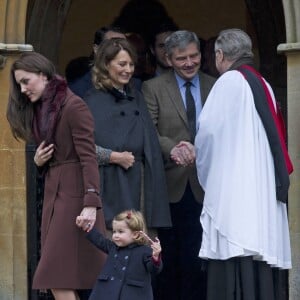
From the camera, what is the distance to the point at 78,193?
34.8 feet

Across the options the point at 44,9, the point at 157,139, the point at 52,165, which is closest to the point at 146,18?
the point at 44,9

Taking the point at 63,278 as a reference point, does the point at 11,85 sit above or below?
above

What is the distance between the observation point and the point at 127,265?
10.3 metres

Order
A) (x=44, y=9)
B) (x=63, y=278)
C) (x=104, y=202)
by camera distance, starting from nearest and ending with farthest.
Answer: (x=63, y=278)
(x=104, y=202)
(x=44, y=9)

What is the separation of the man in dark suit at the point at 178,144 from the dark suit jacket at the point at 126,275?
124 cm

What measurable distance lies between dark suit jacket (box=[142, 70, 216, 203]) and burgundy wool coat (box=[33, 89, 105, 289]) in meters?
1.11

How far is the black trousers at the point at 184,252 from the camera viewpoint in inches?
464

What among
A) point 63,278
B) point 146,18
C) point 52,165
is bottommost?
point 63,278

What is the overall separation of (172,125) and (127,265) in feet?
5.29

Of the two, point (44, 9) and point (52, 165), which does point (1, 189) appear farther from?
point (44, 9)

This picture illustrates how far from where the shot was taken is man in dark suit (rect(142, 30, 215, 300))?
11648 millimetres

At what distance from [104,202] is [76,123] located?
0.85 metres

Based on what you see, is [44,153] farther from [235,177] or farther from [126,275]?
[235,177]

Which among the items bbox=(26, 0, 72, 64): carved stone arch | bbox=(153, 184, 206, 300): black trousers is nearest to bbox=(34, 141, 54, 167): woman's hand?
bbox=(153, 184, 206, 300): black trousers
